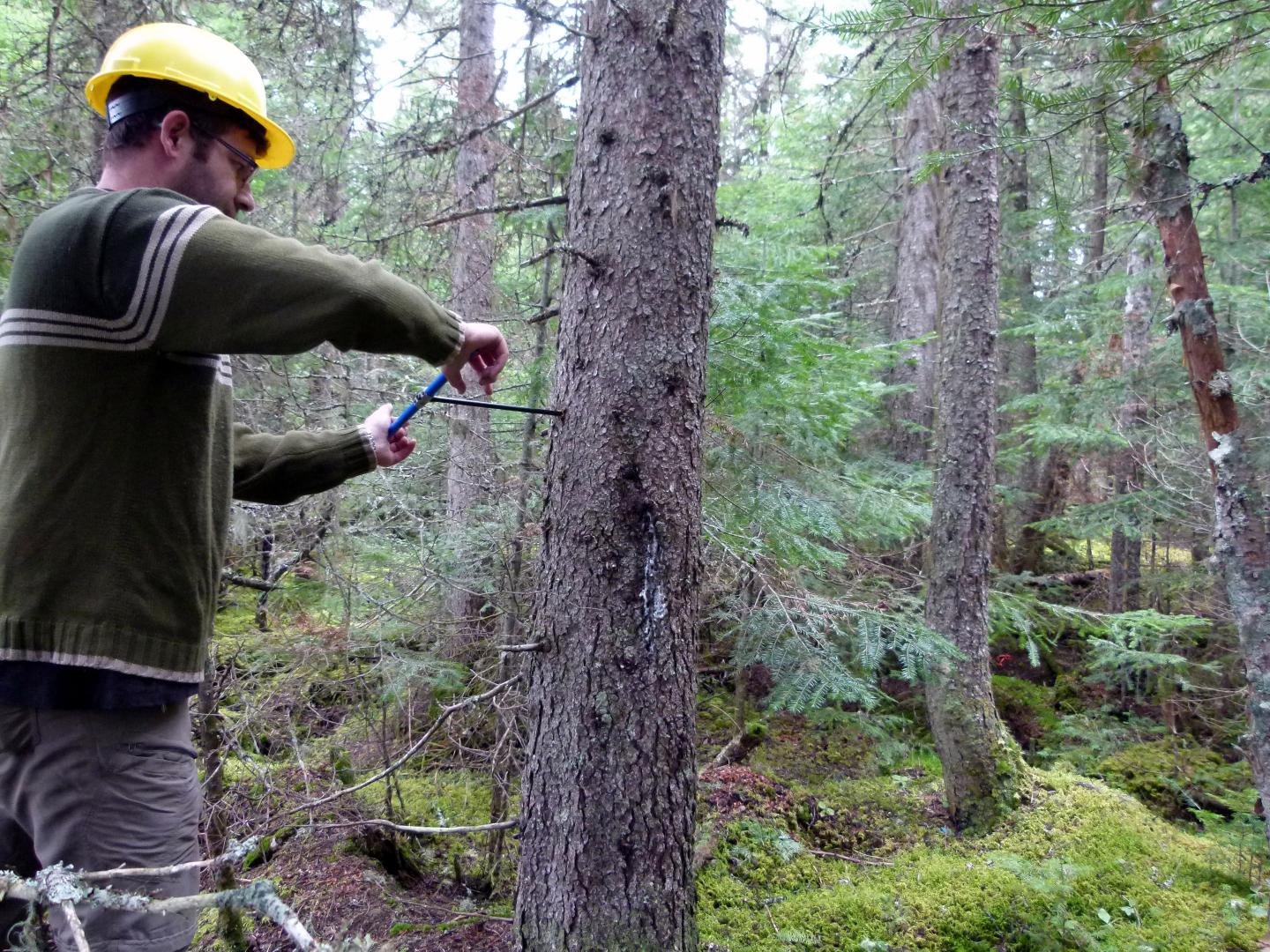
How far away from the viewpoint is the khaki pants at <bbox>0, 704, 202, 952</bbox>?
4.87ft

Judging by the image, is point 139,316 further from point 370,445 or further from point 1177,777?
point 1177,777

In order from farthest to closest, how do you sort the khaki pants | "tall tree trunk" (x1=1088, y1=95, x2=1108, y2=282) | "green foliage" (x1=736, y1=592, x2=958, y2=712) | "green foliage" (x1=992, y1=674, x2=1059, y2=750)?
"tall tree trunk" (x1=1088, y1=95, x2=1108, y2=282) < "green foliage" (x1=992, y1=674, x2=1059, y2=750) < "green foliage" (x1=736, y1=592, x2=958, y2=712) < the khaki pants

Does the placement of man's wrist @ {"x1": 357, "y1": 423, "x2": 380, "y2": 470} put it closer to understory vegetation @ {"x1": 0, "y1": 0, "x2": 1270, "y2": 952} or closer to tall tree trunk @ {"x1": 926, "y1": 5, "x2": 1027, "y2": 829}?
understory vegetation @ {"x1": 0, "y1": 0, "x2": 1270, "y2": 952}

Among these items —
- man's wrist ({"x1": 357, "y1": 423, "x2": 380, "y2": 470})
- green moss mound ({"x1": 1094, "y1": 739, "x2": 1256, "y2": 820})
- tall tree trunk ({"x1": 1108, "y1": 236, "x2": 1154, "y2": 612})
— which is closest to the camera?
man's wrist ({"x1": 357, "y1": 423, "x2": 380, "y2": 470})

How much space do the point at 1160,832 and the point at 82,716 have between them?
19.7 ft

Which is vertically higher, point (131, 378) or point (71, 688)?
point (131, 378)

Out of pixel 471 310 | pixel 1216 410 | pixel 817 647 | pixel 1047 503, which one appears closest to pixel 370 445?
pixel 817 647

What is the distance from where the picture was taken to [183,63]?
1638 mm

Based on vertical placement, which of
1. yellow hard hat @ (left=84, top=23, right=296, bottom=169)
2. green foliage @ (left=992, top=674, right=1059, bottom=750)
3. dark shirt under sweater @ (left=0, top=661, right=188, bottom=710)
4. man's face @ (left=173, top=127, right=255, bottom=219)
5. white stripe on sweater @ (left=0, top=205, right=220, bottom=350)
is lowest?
green foliage @ (left=992, top=674, right=1059, bottom=750)

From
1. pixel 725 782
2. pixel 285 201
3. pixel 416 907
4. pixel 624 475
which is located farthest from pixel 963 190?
pixel 416 907

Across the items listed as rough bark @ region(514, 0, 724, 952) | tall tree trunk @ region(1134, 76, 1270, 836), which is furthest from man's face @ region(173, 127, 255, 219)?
tall tree trunk @ region(1134, 76, 1270, 836)

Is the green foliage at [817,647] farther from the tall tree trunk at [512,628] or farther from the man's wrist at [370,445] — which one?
the man's wrist at [370,445]

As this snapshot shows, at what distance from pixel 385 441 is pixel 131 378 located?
2.57ft

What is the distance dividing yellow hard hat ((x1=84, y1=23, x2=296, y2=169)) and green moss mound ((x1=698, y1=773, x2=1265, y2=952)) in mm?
3644
